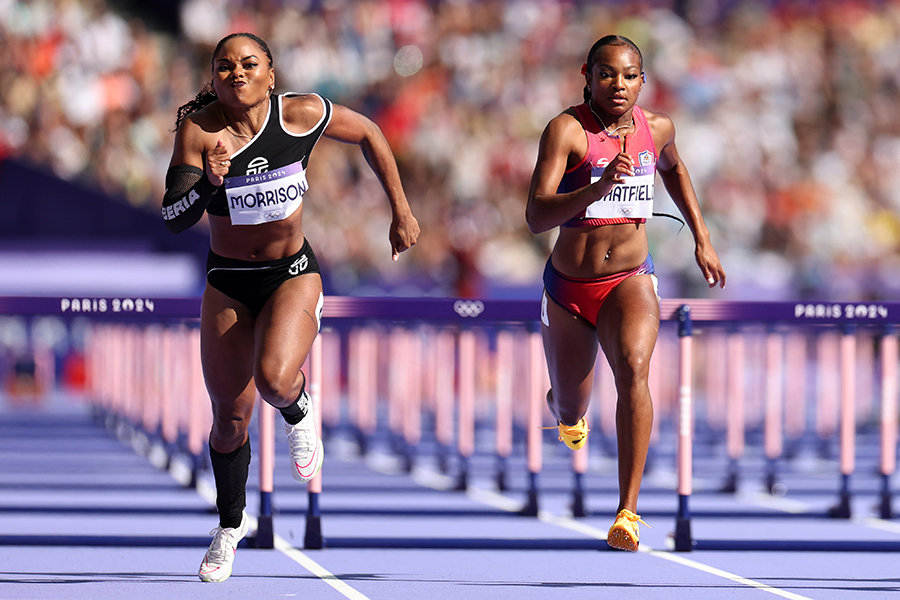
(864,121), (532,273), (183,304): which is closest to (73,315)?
(183,304)

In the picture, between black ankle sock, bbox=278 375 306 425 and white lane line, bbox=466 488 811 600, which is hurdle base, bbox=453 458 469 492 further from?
black ankle sock, bbox=278 375 306 425

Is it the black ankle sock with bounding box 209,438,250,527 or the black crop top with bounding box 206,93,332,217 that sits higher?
the black crop top with bounding box 206,93,332,217

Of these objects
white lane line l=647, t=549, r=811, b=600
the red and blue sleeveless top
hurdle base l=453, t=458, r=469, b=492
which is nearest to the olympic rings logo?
the red and blue sleeveless top

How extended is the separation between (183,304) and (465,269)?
8.84m

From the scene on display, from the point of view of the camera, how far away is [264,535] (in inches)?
251

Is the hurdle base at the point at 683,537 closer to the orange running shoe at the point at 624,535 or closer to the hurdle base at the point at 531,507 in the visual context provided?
the hurdle base at the point at 531,507

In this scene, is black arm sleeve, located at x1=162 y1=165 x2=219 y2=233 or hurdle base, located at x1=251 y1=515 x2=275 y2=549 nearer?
black arm sleeve, located at x1=162 y1=165 x2=219 y2=233

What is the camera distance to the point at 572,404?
17.8 feet

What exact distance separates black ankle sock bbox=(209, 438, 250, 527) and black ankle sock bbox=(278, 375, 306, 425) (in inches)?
12.8

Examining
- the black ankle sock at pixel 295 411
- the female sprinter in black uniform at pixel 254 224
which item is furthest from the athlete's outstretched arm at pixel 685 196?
the black ankle sock at pixel 295 411

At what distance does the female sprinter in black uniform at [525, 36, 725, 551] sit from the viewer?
4.94m

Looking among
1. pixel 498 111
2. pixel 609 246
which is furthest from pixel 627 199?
pixel 498 111

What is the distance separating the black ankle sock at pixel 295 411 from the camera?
16.8ft

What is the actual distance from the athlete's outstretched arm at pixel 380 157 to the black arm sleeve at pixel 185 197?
24.5 inches
